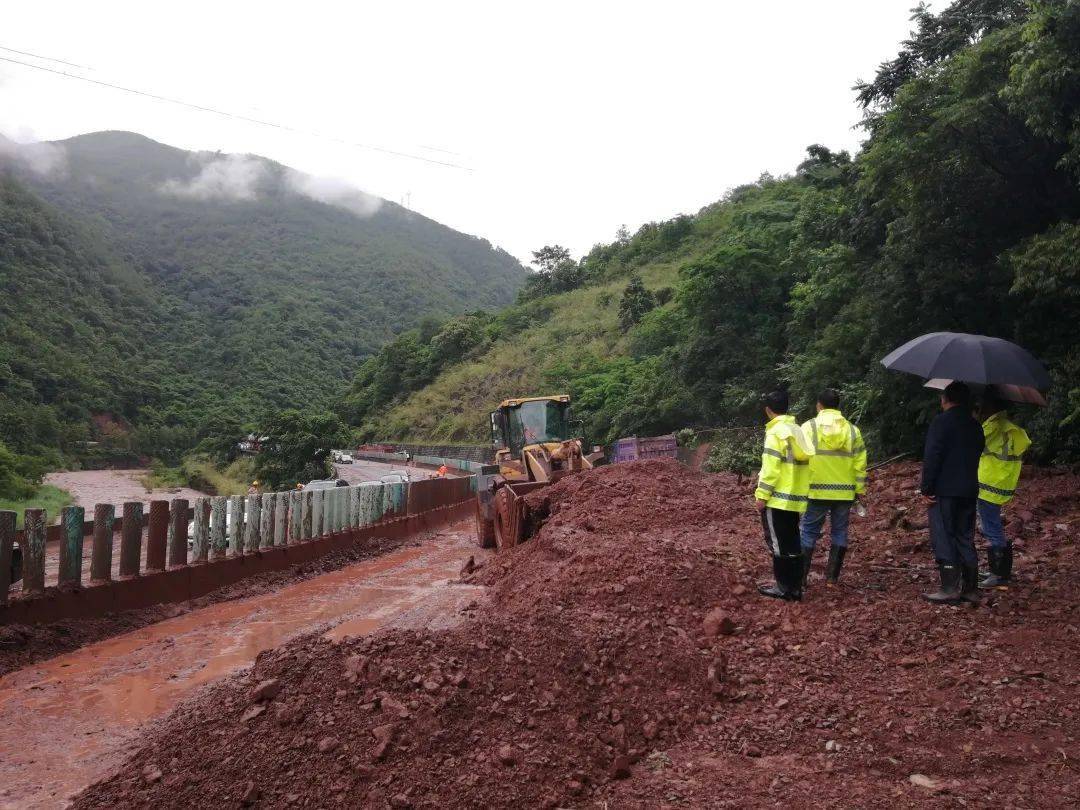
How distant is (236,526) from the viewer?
10.6 metres

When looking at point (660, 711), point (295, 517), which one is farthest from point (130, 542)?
point (660, 711)

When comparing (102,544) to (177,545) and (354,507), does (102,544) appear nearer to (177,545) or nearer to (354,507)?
(177,545)

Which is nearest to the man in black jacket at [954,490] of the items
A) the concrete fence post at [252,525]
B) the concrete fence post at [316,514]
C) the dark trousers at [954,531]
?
the dark trousers at [954,531]

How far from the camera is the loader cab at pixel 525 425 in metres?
16.4

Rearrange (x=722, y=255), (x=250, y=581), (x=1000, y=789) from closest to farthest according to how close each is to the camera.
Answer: (x=1000, y=789) < (x=250, y=581) < (x=722, y=255)

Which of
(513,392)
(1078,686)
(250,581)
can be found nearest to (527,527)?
(250,581)

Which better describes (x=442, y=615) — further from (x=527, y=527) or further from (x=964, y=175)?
(x=964, y=175)

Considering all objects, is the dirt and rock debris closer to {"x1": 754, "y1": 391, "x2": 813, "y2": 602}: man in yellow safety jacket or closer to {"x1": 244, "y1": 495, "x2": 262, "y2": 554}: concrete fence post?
{"x1": 244, "y1": 495, "x2": 262, "y2": 554}: concrete fence post

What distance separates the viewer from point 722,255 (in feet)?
85.8

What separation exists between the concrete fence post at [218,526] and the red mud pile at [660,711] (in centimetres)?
533

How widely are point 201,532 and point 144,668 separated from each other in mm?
2905

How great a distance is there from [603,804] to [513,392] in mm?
49343

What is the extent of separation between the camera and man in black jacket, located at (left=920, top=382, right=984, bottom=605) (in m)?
5.73

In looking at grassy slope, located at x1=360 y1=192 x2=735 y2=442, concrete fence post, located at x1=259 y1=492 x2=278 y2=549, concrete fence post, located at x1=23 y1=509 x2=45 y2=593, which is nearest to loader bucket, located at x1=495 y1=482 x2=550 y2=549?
concrete fence post, located at x1=259 y1=492 x2=278 y2=549
